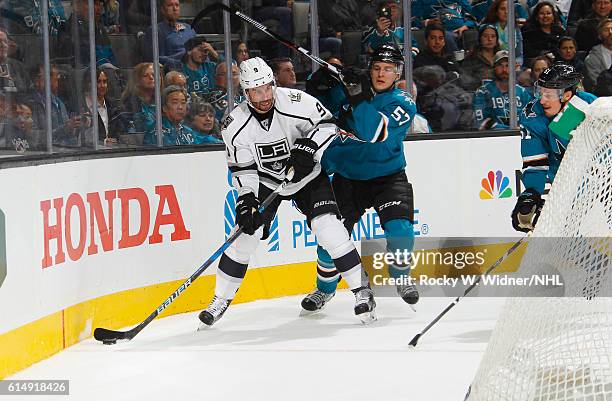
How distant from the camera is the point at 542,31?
24.1ft

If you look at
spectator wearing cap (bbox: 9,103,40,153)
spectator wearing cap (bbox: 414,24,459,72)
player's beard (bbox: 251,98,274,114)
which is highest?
spectator wearing cap (bbox: 414,24,459,72)

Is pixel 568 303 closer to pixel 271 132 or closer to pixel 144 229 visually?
pixel 271 132

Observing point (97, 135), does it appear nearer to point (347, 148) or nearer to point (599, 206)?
point (347, 148)

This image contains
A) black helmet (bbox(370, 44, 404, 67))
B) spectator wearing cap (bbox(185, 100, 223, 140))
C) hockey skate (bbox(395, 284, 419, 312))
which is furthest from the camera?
spectator wearing cap (bbox(185, 100, 223, 140))

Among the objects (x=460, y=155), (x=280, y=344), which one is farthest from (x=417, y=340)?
(x=460, y=155)

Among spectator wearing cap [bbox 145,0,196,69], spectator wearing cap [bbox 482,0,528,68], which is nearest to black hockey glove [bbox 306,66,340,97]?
spectator wearing cap [bbox 145,0,196,69]

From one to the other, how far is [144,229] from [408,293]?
4.08 ft

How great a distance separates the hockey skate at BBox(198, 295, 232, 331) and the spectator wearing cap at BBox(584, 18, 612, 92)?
10.4 feet

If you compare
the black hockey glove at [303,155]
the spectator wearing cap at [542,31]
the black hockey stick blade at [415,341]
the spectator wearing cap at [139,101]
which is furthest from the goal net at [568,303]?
the spectator wearing cap at [542,31]

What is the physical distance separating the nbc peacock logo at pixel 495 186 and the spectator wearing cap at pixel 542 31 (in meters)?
0.89

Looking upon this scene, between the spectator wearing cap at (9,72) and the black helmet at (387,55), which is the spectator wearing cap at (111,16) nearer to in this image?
the spectator wearing cap at (9,72)

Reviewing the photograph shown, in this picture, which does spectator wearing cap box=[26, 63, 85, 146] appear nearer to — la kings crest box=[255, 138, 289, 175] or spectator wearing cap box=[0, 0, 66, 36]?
spectator wearing cap box=[0, 0, 66, 36]

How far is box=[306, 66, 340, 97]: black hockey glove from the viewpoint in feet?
18.2

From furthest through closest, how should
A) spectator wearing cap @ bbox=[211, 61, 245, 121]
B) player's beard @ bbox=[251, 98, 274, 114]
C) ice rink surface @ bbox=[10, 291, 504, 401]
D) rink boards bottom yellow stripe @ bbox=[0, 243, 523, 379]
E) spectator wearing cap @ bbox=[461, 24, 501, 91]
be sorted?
spectator wearing cap @ bbox=[461, 24, 501, 91] < spectator wearing cap @ bbox=[211, 61, 245, 121] < player's beard @ bbox=[251, 98, 274, 114] < rink boards bottom yellow stripe @ bbox=[0, 243, 523, 379] < ice rink surface @ bbox=[10, 291, 504, 401]
